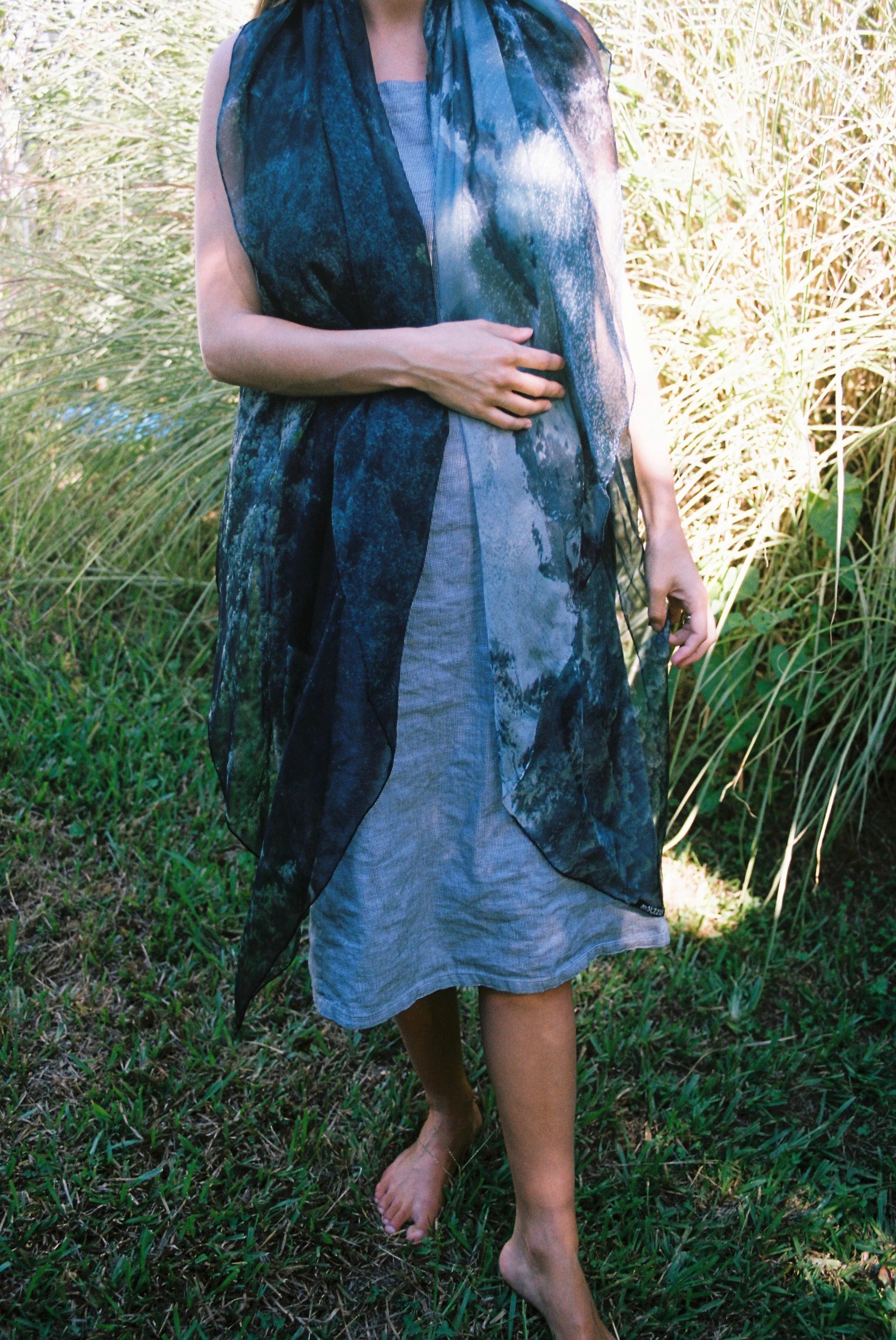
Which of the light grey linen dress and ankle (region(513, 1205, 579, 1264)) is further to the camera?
ankle (region(513, 1205, 579, 1264))

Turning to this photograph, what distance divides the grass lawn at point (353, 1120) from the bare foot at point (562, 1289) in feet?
0.20

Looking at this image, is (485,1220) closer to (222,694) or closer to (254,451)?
(222,694)

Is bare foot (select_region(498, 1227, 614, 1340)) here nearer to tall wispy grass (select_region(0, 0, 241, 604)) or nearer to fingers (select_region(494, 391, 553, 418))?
fingers (select_region(494, 391, 553, 418))

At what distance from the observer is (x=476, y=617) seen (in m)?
1.28

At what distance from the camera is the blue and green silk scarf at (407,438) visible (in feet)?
3.95

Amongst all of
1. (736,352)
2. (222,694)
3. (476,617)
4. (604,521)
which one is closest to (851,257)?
(736,352)

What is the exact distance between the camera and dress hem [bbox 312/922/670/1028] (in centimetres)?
134

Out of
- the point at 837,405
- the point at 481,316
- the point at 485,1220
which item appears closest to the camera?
the point at 481,316

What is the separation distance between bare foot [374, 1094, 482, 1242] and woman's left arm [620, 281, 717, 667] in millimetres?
833

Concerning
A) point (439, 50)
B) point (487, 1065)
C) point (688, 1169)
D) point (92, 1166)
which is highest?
point (439, 50)

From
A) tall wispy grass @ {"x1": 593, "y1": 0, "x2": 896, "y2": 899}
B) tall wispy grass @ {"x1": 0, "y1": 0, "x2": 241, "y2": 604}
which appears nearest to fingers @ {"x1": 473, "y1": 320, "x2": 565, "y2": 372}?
tall wispy grass @ {"x1": 593, "y1": 0, "x2": 896, "y2": 899}

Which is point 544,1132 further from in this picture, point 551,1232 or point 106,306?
point 106,306

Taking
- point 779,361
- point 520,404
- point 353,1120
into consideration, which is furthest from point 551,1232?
point 779,361

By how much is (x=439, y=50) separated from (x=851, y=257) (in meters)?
1.48
